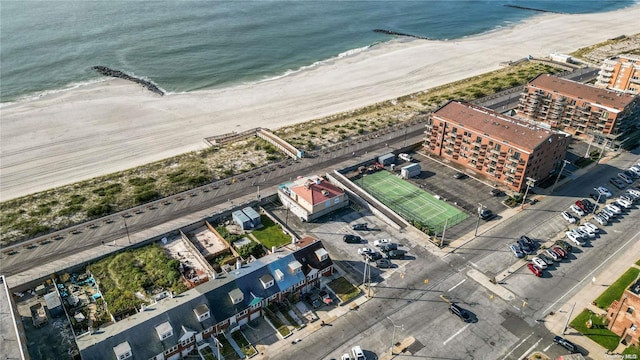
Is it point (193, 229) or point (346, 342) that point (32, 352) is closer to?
point (193, 229)

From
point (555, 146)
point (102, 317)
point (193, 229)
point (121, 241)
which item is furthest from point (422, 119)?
point (102, 317)

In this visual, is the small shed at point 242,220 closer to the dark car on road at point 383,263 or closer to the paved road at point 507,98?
the dark car on road at point 383,263

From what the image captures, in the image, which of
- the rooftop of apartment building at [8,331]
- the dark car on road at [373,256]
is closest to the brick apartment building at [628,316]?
the dark car on road at [373,256]

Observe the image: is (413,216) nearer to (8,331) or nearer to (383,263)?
Result: (383,263)

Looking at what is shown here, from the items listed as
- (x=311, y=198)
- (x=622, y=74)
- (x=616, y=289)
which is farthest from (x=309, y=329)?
(x=622, y=74)

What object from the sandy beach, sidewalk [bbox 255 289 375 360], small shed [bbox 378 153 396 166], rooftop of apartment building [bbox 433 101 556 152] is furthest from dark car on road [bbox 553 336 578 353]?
the sandy beach

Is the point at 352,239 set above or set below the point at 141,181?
above
